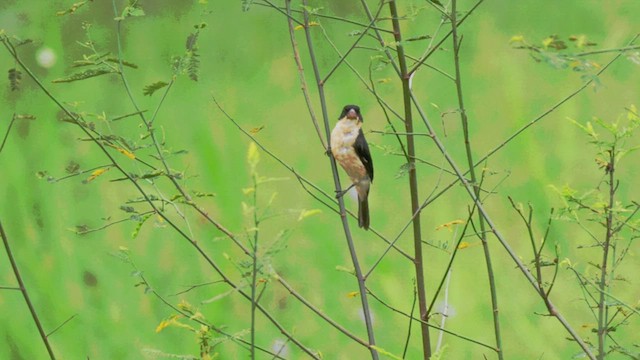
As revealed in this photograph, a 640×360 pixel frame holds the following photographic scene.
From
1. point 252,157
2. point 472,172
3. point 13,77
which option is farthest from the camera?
point 13,77

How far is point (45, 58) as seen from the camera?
3.10 m

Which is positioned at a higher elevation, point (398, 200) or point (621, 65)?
point (621, 65)

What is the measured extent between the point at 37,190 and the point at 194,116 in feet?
1.92

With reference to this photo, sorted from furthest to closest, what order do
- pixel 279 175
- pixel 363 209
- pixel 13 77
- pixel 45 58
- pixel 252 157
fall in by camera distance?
Result: pixel 45 58
pixel 279 175
pixel 363 209
pixel 13 77
pixel 252 157

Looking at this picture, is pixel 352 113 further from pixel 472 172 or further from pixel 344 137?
pixel 472 172

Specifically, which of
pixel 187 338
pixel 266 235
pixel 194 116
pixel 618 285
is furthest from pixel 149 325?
pixel 618 285

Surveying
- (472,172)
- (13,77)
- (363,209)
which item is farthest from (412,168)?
(13,77)

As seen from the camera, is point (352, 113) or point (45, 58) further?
point (45, 58)

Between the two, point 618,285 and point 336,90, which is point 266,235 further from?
point 618,285

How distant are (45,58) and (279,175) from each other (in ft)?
3.11

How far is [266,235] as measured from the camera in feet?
9.53

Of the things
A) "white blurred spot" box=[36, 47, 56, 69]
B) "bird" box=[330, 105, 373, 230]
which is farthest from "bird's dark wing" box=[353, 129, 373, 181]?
"white blurred spot" box=[36, 47, 56, 69]

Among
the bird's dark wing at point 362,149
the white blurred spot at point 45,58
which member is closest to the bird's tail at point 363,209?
the bird's dark wing at point 362,149

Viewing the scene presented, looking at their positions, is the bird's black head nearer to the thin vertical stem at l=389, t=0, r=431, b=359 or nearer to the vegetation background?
the thin vertical stem at l=389, t=0, r=431, b=359
